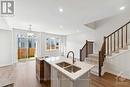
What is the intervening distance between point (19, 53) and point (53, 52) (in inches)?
129

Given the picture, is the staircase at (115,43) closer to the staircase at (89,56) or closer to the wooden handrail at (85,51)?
the staircase at (89,56)

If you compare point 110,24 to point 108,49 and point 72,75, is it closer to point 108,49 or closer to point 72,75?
point 108,49

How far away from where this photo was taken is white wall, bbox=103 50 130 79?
12.8 feet

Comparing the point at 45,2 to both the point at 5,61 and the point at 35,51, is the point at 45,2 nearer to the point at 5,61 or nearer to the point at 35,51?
the point at 5,61

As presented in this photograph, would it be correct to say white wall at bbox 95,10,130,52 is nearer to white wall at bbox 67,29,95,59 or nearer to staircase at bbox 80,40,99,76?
white wall at bbox 67,29,95,59

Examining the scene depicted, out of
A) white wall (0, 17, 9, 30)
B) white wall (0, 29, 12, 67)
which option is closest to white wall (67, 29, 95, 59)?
white wall (0, 29, 12, 67)

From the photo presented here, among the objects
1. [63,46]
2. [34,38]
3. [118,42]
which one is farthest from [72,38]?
[118,42]

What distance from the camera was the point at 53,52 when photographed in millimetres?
10109

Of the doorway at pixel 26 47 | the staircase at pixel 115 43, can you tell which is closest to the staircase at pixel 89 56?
the staircase at pixel 115 43

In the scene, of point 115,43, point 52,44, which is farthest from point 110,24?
point 52,44

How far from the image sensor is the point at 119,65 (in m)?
4.21

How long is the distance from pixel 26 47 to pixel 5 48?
2083 millimetres

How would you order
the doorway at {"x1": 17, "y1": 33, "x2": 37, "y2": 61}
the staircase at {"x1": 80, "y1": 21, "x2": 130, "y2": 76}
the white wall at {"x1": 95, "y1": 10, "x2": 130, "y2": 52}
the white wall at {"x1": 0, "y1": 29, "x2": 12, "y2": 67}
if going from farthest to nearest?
the doorway at {"x1": 17, "y1": 33, "x2": 37, "y2": 61}
the white wall at {"x1": 0, "y1": 29, "x2": 12, "y2": 67}
the white wall at {"x1": 95, "y1": 10, "x2": 130, "y2": 52}
the staircase at {"x1": 80, "y1": 21, "x2": 130, "y2": 76}

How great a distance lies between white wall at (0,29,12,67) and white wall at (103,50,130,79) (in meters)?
6.06
